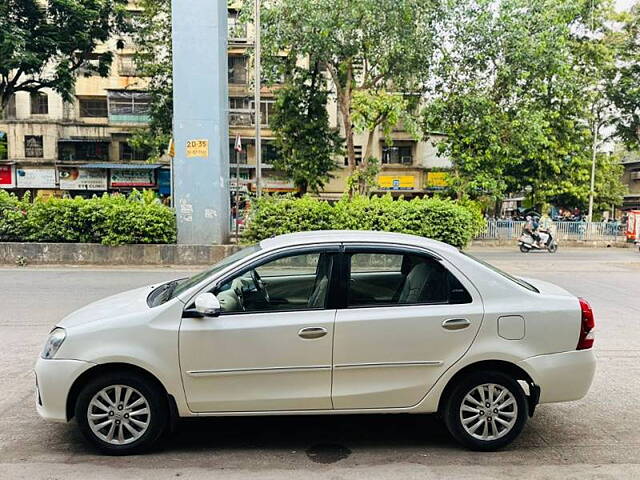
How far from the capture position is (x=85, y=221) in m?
13.3

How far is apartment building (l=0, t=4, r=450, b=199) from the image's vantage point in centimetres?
3234

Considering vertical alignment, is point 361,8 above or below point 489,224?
above

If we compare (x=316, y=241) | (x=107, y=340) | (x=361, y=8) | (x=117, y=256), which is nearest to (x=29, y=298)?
(x=117, y=256)

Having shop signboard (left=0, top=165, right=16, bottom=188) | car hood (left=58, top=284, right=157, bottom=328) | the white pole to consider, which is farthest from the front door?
shop signboard (left=0, top=165, right=16, bottom=188)

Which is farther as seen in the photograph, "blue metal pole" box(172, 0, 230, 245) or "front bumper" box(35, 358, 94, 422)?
"blue metal pole" box(172, 0, 230, 245)

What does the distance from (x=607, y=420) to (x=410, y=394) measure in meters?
1.89

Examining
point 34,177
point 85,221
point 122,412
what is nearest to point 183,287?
point 122,412

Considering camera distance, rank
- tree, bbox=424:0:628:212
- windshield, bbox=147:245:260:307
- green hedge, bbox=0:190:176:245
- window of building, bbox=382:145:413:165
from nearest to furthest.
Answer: windshield, bbox=147:245:260:307 < green hedge, bbox=0:190:176:245 < tree, bbox=424:0:628:212 < window of building, bbox=382:145:413:165

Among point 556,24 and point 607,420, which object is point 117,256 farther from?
point 556,24

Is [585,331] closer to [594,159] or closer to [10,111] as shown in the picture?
[594,159]

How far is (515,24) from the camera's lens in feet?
65.6

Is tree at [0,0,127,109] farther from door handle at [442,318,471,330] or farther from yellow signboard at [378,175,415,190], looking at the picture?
door handle at [442,318,471,330]

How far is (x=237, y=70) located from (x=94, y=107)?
9786 mm

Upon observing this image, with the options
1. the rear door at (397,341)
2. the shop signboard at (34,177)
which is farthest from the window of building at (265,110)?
the rear door at (397,341)
